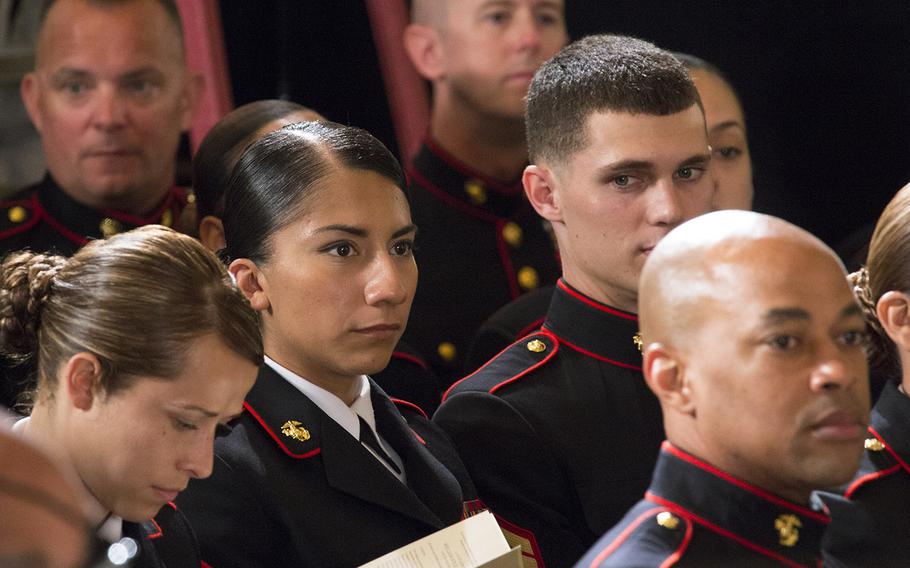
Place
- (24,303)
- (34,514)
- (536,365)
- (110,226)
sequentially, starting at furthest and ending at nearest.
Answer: (110,226) < (536,365) < (24,303) < (34,514)

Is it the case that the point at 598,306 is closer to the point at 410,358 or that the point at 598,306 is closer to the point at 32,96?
the point at 410,358

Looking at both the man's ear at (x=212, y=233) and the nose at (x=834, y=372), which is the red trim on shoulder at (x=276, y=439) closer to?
the man's ear at (x=212, y=233)

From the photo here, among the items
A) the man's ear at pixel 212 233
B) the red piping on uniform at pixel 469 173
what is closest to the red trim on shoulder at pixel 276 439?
the man's ear at pixel 212 233

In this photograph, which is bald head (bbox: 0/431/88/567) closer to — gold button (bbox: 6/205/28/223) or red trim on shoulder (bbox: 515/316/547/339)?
red trim on shoulder (bbox: 515/316/547/339)

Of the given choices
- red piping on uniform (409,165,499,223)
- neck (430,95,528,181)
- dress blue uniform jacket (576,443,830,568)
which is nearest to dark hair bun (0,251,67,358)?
dress blue uniform jacket (576,443,830,568)

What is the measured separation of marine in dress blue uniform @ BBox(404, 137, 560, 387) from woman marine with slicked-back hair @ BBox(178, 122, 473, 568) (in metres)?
0.74

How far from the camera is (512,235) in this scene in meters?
3.37

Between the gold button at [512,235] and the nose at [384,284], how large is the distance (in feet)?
3.55

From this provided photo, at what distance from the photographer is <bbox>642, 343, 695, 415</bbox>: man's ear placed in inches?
70.7

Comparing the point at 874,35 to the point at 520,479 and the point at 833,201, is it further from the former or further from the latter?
the point at 520,479

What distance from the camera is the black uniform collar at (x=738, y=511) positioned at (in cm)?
178

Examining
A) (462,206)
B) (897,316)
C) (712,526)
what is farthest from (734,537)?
(462,206)

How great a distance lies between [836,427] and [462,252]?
5.43 feet

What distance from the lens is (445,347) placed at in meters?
3.14
